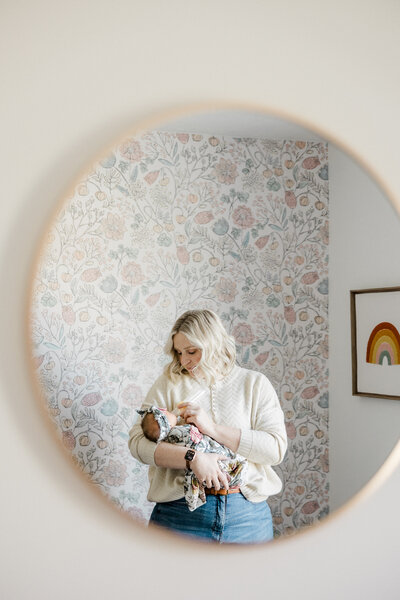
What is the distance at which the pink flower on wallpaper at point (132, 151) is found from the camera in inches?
47.0

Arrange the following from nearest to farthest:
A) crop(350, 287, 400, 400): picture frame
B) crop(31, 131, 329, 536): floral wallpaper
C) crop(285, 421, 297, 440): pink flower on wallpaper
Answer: crop(31, 131, 329, 536): floral wallpaper → crop(285, 421, 297, 440): pink flower on wallpaper → crop(350, 287, 400, 400): picture frame

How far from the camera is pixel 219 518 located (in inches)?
47.5

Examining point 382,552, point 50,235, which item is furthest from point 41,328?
point 382,552

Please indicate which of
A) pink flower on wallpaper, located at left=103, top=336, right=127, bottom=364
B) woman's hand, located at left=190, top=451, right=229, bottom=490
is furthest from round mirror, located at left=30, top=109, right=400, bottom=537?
woman's hand, located at left=190, top=451, right=229, bottom=490

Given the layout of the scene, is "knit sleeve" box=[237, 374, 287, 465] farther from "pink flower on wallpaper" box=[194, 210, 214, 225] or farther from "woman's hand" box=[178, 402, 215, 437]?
"pink flower on wallpaper" box=[194, 210, 214, 225]

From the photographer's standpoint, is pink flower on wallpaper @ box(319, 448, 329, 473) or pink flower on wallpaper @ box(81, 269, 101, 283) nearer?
pink flower on wallpaper @ box(81, 269, 101, 283)

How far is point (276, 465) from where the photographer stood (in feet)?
4.11

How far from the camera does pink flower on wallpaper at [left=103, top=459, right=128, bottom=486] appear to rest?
Answer: 3.77ft

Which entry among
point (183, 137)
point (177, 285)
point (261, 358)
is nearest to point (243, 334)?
point (261, 358)

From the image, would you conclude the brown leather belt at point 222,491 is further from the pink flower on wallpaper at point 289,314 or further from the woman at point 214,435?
the pink flower on wallpaper at point 289,314

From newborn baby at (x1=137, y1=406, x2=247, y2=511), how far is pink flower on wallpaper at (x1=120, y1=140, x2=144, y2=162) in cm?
48

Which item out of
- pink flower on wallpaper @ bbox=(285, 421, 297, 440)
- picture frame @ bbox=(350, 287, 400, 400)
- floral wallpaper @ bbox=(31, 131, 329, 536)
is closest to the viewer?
floral wallpaper @ bbox=(31, 131, 329, 536)

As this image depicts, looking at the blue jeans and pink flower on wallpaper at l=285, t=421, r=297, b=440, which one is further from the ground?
pink flower on wallpaper at l=285, t=421, r=297, b=440

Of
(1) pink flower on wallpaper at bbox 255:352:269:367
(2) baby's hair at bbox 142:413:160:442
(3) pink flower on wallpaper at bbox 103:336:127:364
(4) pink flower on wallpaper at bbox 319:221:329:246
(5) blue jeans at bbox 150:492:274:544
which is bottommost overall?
(5) blue jeans at bbox 150:492:274:544
